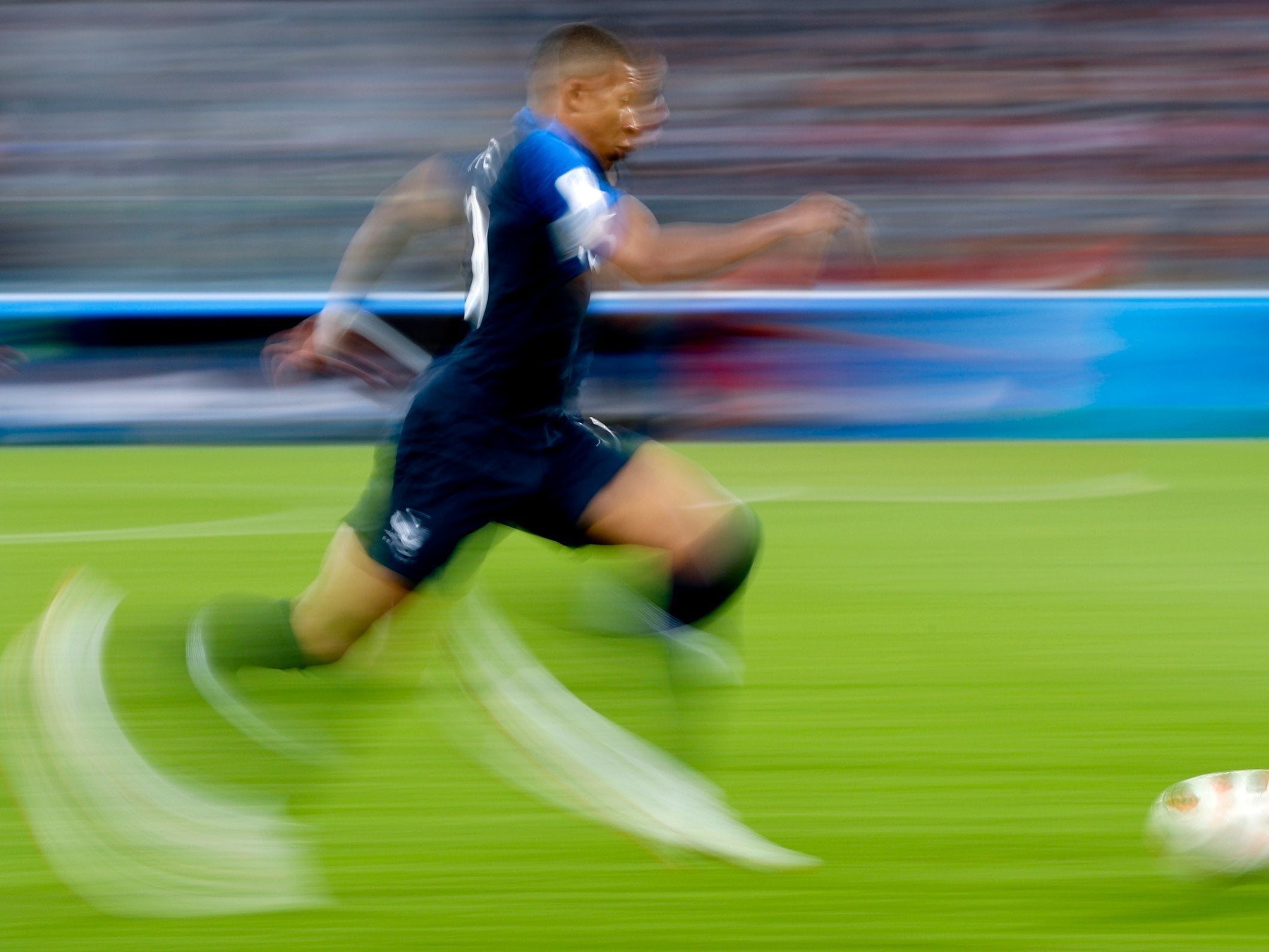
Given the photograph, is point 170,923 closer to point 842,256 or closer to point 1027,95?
point 842,256

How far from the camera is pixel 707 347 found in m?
9.39

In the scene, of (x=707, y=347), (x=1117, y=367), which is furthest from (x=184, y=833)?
(x=1117, y=367)

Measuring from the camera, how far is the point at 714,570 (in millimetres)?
3473

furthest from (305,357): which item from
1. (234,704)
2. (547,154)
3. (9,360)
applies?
(9,360)

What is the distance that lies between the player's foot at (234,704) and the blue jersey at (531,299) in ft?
2.55

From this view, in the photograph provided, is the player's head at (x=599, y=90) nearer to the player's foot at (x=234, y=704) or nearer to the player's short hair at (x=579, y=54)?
the player's short hair at (x=579, y=54)

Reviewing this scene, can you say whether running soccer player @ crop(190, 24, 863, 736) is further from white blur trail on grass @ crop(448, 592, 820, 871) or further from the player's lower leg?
white blur trail on grass @ crop(448, 592, 820, 871)

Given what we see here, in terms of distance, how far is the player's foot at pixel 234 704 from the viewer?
3826mm

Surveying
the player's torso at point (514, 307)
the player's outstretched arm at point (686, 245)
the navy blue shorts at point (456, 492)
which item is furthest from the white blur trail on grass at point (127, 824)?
the player's outstretched arm at point (686, 245)

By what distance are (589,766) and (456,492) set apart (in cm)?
84

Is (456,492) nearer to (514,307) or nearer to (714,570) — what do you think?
(514,307)

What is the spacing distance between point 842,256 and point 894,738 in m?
6.45

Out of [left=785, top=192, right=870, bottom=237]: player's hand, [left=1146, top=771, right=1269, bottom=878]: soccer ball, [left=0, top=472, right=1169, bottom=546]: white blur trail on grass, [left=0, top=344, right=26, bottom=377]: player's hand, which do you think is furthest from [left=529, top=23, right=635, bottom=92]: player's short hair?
[left=0, top=344, right=26, bottom=377]: player's hand

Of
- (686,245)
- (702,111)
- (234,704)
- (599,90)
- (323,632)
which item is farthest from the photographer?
(702,111)
